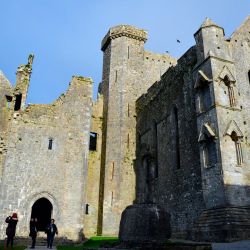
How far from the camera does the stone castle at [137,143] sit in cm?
1384

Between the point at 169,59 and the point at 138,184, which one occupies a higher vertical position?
the point at 169,59

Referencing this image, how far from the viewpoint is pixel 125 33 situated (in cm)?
2542

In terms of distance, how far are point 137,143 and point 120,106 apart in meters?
2.83

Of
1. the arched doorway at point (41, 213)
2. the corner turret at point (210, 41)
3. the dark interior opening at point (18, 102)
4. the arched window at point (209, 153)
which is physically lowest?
the arched doorway at point (41, 213)

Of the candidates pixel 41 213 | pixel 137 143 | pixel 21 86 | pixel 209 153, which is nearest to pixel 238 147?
pixel 209 153

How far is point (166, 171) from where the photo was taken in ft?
60.6

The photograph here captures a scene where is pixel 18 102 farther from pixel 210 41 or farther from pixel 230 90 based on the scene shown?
pixel 230 90

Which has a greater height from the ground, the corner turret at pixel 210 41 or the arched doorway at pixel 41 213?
the corner turret at pixel 210 41

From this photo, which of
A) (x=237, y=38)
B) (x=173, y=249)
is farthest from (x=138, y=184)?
(x=173, y=249)

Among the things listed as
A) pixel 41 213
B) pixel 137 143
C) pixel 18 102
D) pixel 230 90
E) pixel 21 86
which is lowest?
pixel 41 213

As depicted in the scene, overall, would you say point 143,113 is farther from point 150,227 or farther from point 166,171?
point 150,227

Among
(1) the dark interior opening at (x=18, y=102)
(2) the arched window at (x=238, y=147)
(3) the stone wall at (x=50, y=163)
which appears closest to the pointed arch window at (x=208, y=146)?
(2) the arched window at (x=238, y=147)

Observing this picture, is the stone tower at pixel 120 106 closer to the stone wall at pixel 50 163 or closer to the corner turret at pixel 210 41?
the stone wall at pixel 50 163

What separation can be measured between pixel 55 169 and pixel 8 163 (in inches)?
102
